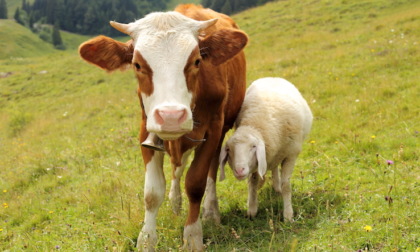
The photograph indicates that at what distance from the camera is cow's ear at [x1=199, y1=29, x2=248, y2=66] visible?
399 centimetres

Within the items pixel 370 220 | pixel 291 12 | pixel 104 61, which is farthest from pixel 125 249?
pixel 291 12

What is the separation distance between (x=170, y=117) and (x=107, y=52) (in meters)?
1.25

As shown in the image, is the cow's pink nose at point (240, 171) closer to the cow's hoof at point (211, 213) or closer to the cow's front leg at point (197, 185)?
the cow's front leg at point (197, 185)

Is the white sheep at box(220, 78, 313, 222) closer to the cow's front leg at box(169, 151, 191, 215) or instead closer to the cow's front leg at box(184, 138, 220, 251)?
the cow's front leg at box(184, 138, 220, 251)

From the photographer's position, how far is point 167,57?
347cm

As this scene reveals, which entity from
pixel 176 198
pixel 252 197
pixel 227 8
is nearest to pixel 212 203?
pixel 252 197

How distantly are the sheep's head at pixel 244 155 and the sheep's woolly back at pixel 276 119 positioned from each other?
1.08 ft

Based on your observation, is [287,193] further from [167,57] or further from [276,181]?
[167,57]

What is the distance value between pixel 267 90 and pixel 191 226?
7.75 ft

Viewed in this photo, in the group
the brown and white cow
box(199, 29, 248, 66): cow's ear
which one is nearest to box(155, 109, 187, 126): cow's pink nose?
the brown and white cow

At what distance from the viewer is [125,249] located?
14.6 feet

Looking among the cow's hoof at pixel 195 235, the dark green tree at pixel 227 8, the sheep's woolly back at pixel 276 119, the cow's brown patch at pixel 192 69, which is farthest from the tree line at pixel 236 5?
the cow's brown patch at pixel 192 69

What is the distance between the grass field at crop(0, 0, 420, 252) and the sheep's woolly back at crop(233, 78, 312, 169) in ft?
1.62

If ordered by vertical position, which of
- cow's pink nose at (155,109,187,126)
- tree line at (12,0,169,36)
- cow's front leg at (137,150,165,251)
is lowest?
tree line at (12,0,169,36)
